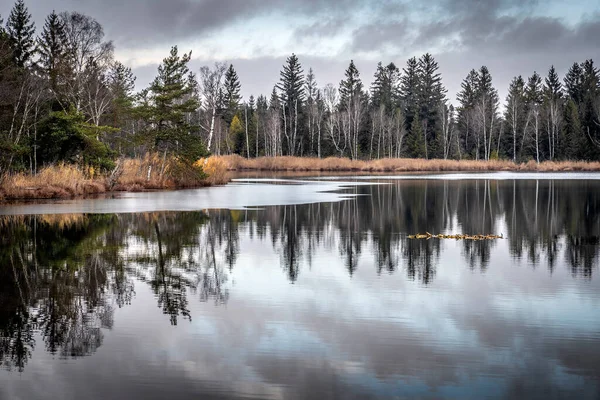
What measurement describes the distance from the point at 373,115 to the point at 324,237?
82.4 m

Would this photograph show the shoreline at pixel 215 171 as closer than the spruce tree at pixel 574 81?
Yes

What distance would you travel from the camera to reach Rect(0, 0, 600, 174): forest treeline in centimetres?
3461

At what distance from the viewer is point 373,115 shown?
98.6 m

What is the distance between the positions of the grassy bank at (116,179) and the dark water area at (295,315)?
524 inches

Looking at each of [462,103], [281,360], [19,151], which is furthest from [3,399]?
[462,103]

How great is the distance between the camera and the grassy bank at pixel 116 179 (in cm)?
3117

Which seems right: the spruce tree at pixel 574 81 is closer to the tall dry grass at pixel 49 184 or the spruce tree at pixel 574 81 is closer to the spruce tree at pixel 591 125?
the spruce tree at pixel 591 125

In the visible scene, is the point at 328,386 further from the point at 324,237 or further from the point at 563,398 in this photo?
the point at 324,237

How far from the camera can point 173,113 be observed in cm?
4022

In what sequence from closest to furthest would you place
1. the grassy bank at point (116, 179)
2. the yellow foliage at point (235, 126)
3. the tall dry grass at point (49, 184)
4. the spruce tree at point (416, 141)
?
the tall dry grass at point (49, 184), the grassy bank at point (116, 179), the spruce tree at point (416, 141), the yellow foliage at point (235, 126)

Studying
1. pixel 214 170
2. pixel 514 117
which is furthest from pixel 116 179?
pixel 514 117

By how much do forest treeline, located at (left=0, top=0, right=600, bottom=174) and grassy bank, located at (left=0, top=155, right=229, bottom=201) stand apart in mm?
922

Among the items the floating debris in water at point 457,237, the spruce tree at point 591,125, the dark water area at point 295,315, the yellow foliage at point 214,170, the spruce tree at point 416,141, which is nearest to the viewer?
the dark water area at point 295,315

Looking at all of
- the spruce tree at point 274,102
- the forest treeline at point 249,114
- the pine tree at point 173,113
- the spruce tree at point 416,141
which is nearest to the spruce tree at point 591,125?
the forest treeline at point 249,114
